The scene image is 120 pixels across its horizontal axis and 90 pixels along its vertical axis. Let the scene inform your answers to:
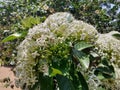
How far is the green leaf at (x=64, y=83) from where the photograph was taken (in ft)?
6.69

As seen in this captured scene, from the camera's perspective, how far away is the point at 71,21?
7.18ft

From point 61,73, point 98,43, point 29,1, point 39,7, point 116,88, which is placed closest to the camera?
point 61,73

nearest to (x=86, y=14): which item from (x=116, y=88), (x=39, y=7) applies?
(x=39, y=7)

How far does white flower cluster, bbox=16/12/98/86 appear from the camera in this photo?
201 cm

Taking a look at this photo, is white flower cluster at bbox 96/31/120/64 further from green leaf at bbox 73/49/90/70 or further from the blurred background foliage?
the blurred background foliage

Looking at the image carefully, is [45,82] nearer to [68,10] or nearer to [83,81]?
[83,81]

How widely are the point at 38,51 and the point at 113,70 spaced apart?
48cm

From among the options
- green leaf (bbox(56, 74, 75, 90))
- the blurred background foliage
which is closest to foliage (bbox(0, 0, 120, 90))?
green leaf (bbox(56, 74, 75, 90))

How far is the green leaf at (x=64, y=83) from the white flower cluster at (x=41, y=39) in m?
0.09

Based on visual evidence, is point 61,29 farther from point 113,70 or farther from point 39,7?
point 39,7

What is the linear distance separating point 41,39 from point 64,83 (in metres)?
0.26

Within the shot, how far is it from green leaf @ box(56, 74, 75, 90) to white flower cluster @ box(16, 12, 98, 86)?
9 cm

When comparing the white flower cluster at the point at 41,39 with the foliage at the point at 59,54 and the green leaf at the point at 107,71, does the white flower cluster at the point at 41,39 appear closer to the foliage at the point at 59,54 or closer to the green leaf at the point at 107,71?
the foliage at the point at 59,54

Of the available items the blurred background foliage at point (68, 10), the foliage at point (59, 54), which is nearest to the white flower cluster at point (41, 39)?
the foliage at point (59, 54)
